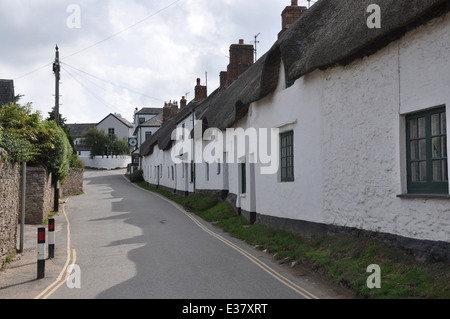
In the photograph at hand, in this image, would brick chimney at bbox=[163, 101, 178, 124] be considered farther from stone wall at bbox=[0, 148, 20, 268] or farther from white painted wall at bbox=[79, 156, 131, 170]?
stone wall at bbox=[0, 148, 20, 268]

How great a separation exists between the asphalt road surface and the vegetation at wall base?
35 cm

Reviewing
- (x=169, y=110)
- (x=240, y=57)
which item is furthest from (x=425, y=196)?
(x=169, y=110)

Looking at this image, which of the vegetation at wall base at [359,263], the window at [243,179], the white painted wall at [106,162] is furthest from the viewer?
the white painted wall at [106,162]

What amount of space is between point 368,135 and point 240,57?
1766cm

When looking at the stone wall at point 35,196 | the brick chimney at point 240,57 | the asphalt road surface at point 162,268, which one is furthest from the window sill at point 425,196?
the brick chimney at point 240,57

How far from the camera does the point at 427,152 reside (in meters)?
7.73

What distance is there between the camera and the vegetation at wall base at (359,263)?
259 inches

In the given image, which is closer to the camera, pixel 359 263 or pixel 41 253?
pixel 359 263

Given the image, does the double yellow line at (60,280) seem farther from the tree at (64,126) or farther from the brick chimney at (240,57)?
the tree at (64,126)

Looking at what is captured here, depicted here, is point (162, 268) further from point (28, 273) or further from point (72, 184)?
point (72, 184)

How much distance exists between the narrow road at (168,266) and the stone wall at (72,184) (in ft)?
44.9

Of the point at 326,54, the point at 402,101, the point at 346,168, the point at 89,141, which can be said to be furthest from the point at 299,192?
the point at 89,141
